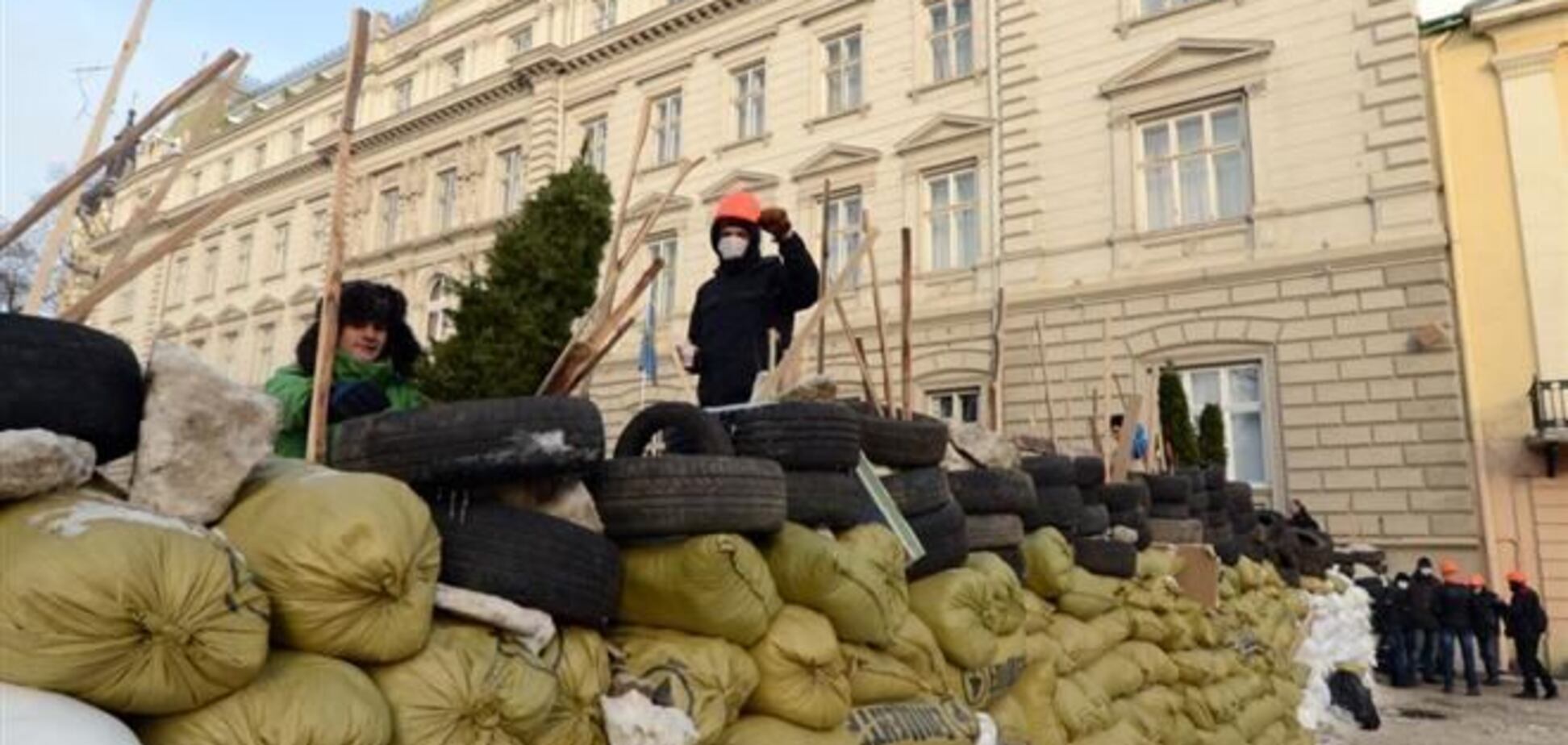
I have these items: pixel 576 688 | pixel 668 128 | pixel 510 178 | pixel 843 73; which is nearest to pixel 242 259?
pixel 510 178

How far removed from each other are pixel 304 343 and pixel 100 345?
1.20 m

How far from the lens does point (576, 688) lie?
6.07 feet

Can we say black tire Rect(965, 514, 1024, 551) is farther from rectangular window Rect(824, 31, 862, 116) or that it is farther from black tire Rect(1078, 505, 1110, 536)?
rectangular window Rect(824, 31, 862, 116)

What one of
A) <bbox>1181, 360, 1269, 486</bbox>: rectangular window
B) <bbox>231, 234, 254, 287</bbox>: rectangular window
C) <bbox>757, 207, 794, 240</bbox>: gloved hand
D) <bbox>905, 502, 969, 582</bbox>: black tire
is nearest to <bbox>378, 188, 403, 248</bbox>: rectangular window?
<bbox>231, 234, 254, 287</bbox>: rectangular window

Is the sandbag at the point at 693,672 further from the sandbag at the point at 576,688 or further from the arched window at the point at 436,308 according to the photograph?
the arched window at the point at 436,308

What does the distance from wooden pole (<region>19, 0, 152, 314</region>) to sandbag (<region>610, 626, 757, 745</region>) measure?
4.62 feet

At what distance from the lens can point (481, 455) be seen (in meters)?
1.93

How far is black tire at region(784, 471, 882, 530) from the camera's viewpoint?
272 centimetres

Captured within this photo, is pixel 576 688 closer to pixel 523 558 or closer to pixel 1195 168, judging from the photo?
pixel 523 558

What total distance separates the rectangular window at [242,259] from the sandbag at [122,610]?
1310 inches

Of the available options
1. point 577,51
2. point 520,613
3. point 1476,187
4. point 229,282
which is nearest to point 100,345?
point 520,613

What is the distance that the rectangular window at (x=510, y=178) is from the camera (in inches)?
918

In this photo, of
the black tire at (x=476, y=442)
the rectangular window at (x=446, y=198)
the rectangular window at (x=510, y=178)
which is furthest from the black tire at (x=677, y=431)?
the rectangular window at (x=446, y=198)

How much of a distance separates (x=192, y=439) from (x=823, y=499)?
169 cm
